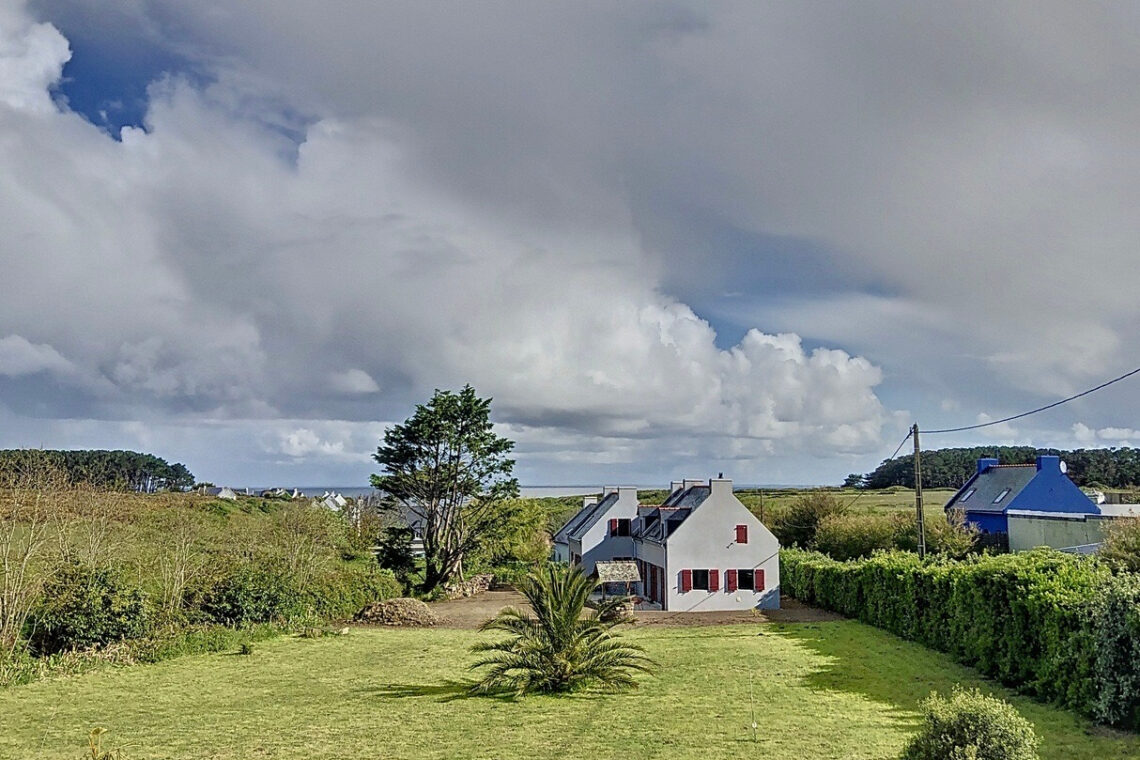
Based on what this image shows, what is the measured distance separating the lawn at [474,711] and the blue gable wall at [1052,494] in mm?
19517

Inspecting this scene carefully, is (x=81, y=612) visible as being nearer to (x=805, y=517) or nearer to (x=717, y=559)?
(x=717, y=559)

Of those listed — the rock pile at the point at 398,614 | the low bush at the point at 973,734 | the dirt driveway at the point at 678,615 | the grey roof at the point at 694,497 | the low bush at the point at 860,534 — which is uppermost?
the grey roof at the point at 694,497

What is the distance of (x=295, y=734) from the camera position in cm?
1134

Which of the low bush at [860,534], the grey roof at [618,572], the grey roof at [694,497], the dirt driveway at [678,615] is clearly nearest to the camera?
the dirt driveway at [678,615]

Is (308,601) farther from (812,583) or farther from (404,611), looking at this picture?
(812,583)

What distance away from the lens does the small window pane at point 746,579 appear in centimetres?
3219

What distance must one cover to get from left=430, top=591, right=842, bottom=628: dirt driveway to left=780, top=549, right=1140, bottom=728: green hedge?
4498 millimetres

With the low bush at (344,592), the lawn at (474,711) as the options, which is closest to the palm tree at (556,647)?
the lawn at (474,711)

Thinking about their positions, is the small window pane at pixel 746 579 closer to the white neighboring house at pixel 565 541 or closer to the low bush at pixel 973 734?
the white neighboring house at pixel 565 541

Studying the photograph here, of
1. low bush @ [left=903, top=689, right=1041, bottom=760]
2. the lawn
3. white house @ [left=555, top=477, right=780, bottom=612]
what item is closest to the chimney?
white house @ [left=555, top=477, right=780, bottom=612]

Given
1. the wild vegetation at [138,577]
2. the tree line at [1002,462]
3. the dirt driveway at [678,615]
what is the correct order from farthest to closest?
the tree line at [1002,462] → the dirt driveway at [678,615] → the wild vegetation at [138,577]

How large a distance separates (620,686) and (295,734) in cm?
600

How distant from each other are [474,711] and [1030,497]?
32.4m

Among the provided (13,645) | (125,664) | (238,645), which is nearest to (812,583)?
(238,645)
